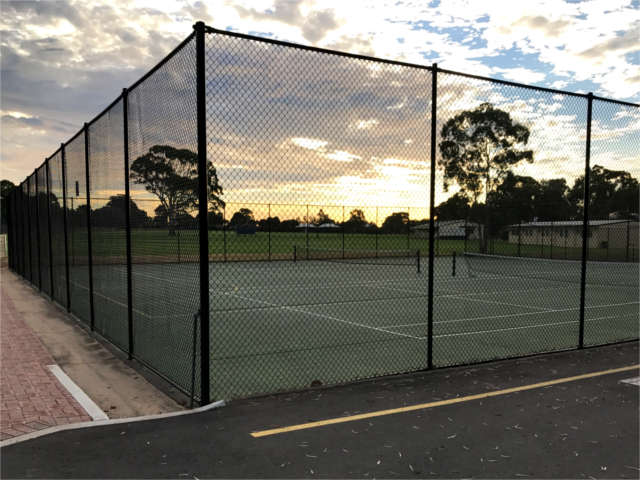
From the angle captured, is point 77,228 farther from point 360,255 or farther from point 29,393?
point 360,255

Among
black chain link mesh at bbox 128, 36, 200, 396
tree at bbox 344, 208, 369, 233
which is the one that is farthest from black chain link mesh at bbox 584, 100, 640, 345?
black chain link mesh at bbox 128, 36, 200, 396

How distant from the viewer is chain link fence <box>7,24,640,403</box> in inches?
208

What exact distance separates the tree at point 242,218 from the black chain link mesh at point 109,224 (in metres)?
2.01

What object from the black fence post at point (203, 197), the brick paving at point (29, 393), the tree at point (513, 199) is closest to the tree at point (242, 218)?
the black fence post at point (203, 197)

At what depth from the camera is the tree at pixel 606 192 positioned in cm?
846

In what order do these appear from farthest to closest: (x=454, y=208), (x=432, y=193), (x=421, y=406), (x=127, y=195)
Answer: (x=454, y=208) < (x=127, y=195) < (x=432, y=193) < (x=421, y=406)

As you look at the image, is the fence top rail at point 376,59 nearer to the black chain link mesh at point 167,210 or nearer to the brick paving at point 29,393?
the black chain link mesh at point 167,210

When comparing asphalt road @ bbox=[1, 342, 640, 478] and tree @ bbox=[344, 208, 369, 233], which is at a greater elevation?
tree @ bbox=[344, 208, 369, 233]

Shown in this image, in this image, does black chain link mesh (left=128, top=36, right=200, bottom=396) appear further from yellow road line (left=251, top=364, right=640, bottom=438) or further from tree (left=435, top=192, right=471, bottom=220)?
tree (left=435, top=192, right=471, bottom=220)

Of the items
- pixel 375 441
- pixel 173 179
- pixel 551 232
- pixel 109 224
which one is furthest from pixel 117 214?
pixel 551 232

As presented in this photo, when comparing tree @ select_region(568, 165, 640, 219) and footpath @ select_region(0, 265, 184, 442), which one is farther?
tree @ select_region(568, 165, 640, 219)

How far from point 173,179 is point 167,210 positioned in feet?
1.20

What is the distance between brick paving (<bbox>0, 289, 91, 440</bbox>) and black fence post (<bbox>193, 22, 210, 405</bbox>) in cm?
122

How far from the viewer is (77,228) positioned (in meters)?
10.6
